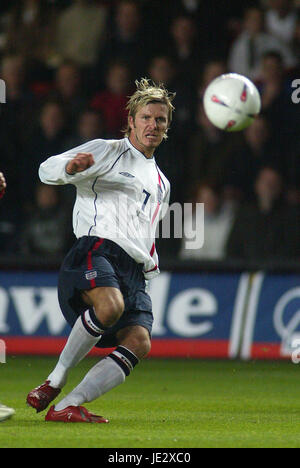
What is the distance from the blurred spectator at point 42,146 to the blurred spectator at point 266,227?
2.19 metres

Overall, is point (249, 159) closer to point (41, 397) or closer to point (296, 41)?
point (296, 41)

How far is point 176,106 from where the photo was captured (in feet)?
36.5

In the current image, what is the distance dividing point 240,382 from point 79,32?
5.49m

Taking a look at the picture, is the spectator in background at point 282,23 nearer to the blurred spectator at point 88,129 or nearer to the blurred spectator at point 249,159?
the blurred spectator at point 249,159

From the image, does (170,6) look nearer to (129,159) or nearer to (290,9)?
(290,9)

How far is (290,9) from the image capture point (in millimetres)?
11305

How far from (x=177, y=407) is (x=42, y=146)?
4935 millimetres

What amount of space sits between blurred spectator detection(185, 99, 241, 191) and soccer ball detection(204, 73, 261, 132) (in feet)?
10.2

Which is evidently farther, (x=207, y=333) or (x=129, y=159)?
(x=207, y=333)

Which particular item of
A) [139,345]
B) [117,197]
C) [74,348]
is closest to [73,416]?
[74,348]

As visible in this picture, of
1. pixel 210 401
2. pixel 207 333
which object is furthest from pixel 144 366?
pixel 210 401

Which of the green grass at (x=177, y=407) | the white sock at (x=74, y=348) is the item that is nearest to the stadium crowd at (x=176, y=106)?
the green grass at (x=177, y=407)

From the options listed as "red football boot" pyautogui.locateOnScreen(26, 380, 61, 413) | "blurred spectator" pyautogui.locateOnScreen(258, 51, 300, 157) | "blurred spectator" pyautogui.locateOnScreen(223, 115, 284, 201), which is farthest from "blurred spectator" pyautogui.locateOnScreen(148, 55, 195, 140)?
"red football boot" pyautogui.locateOnScreen(26, 380, 61, 413)

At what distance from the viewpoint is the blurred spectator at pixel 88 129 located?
425 inches
